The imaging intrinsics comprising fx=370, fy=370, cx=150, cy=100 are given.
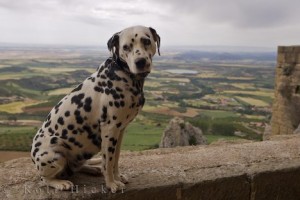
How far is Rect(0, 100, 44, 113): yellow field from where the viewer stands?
40188 mm

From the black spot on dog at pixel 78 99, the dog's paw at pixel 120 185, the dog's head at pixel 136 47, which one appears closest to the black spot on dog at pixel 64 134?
the black spot on dog at pixel 78 99

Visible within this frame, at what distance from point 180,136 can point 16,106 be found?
31.8m

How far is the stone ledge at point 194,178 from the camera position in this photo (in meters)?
3.24

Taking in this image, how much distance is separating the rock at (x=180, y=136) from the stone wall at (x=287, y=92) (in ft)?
9.59

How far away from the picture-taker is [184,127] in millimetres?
15039

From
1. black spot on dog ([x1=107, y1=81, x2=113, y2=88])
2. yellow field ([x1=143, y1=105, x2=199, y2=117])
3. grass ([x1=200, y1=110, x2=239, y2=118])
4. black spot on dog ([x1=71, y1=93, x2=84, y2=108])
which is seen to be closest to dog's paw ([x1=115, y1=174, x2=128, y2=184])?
black spot on dog ([x1=71, y1=93, x2=84, y2=108])

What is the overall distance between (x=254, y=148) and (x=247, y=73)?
329 ft

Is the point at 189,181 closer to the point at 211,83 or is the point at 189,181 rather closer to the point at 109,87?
the point at 109,87

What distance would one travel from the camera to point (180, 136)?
14.5 meters

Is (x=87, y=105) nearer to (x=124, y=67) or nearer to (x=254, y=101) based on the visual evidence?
(x=124, y=67)

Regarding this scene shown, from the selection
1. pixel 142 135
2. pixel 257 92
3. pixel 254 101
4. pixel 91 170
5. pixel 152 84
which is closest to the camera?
pixel 91 170

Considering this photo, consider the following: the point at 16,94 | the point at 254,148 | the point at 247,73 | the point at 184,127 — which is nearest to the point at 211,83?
the point at 247,73

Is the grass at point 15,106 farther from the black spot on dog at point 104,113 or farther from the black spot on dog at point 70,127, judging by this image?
the black spot on dog at point 104,113

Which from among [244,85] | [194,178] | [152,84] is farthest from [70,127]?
[244,85]
